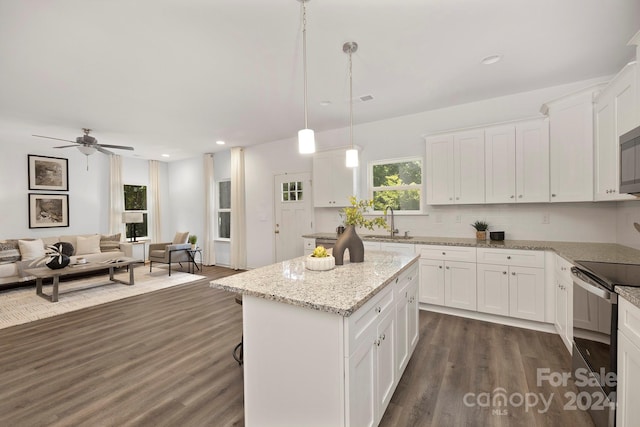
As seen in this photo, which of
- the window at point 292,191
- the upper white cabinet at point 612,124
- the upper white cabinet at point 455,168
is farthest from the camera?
the window at point 292,191

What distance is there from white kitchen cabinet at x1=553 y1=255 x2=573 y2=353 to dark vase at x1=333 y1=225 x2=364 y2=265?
182cm

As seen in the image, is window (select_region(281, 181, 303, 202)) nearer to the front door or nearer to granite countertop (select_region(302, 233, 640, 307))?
the front door

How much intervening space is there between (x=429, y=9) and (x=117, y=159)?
7.57 meters

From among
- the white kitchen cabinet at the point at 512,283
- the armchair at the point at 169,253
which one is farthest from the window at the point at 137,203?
the white kitchen cabinet at the point at 512,283

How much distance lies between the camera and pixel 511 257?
3.16 m

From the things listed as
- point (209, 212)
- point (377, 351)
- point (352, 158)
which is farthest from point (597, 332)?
point (209, 212)

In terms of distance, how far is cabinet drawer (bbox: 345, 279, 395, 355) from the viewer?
134 cm

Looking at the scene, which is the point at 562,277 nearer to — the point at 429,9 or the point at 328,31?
the point at 429,9

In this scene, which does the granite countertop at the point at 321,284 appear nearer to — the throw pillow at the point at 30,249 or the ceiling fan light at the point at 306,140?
the ceiling fan light at the point at 306,140

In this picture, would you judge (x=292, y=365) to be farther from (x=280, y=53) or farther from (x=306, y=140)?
(x=280, y=53)

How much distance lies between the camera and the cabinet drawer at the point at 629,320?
4.46 ft

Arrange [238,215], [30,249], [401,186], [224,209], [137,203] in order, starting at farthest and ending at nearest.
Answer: [137,203]
[224,209]
[238,215]
[30,249]
[401,186]

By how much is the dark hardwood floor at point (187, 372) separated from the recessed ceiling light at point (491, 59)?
2779 millimetres

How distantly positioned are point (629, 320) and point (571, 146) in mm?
2293
